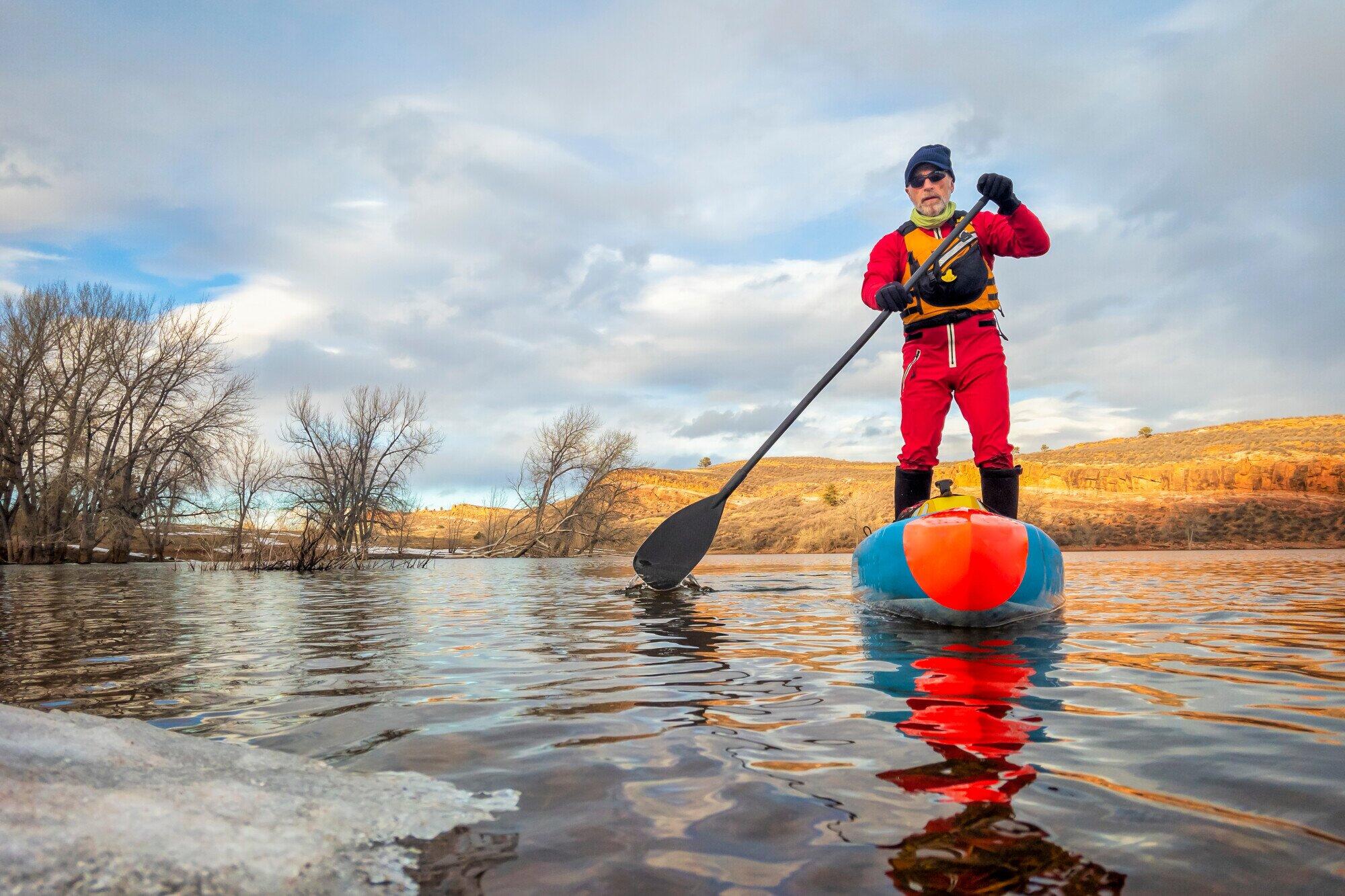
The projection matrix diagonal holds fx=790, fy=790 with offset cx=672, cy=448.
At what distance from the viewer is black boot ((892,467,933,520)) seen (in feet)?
18.2

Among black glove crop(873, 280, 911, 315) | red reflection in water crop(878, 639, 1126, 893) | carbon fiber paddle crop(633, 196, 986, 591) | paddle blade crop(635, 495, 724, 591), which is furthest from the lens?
paddle blade crop(635, 495, 724, 591)

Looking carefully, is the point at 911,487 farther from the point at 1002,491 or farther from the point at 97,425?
the point at 97,425

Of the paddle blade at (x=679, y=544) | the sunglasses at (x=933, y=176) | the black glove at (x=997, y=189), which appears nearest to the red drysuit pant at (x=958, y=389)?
the black glove at (x=997, y=189)

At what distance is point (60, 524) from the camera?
2538cm

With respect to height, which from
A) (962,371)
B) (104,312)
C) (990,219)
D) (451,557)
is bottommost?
(451,557)

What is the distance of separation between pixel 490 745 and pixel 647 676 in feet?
3.70

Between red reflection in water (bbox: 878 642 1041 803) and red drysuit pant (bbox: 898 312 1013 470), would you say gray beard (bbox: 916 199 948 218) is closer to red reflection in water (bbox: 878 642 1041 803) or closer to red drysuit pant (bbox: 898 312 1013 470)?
red drysuit pant (bbox: 898 312 1013 470)

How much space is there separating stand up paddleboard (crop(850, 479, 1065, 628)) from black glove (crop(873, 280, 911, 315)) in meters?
1.20

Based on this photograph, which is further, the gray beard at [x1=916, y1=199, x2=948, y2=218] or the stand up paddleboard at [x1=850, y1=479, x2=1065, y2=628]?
the gray beard at [x1=916, y1=199, x2=948, y2=218]

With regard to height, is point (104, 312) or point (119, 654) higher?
point (104, 312)

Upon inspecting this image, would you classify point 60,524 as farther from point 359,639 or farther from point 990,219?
point 990,219

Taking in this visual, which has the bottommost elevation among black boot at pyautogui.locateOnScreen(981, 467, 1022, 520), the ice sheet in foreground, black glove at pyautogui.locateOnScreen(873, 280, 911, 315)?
the ice sheet in foreground

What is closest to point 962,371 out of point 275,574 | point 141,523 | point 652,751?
point 652,751

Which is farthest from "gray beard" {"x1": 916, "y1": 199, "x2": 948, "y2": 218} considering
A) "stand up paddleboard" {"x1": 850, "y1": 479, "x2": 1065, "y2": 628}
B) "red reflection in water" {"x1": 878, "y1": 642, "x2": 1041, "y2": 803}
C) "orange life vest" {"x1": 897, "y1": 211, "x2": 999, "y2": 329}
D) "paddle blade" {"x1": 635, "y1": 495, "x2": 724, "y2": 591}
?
"red reflection in water" {"x1": 878, "y1": 642, "x2": 1041, "y2": 803}
